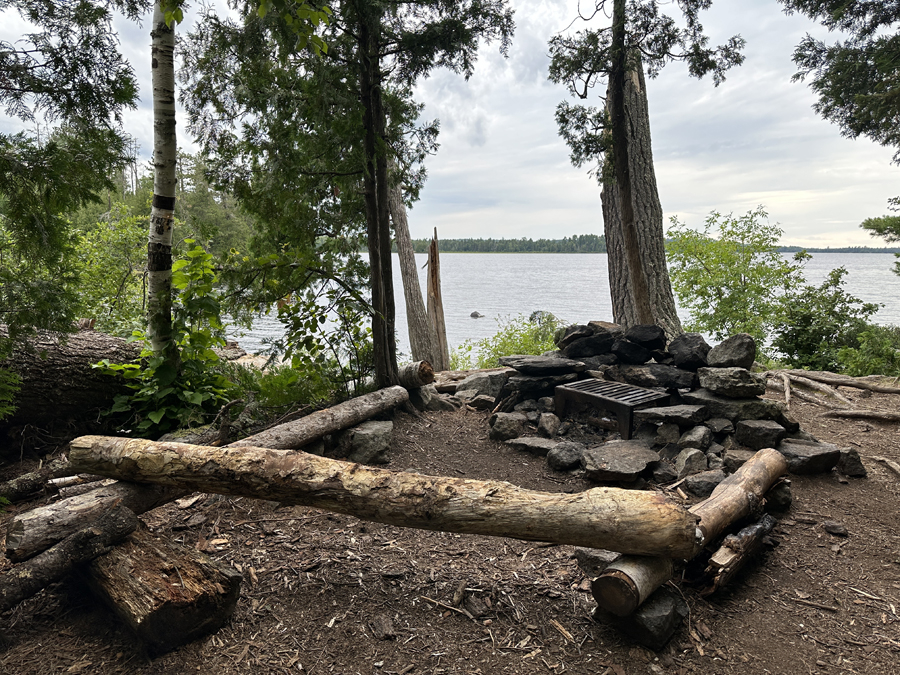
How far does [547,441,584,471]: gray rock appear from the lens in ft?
16.3

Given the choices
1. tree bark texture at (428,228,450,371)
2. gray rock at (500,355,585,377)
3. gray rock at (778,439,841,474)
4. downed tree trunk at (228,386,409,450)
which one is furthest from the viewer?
tree bark texture at (428,228,450,371)

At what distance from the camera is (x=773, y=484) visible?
13.0ft

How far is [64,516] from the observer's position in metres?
2.90

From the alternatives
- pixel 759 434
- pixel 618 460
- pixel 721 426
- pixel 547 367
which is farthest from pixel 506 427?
pixel 759 434

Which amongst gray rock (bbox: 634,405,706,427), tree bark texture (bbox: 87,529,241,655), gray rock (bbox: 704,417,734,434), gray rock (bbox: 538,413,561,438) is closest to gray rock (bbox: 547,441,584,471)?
gray rock (bbox: 538,413,561,438)

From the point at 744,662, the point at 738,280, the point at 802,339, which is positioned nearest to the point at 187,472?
the point at 744,662

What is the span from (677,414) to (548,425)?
1.39 metres

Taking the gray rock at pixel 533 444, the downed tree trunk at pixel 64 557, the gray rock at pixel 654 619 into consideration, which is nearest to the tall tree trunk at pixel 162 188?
the downed tree trunk at pixel 64 557

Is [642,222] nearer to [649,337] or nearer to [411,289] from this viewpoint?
[649,337]

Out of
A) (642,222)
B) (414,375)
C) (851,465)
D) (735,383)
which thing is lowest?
(851,465)

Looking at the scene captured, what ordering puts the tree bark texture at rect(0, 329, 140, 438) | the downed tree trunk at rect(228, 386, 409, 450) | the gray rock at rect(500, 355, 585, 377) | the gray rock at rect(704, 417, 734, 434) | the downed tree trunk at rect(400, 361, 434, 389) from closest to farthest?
the downed tree trunk at rect(228, 386, 409, 450), the tree bark texture at rect(0, 329, 140, 438), the gray rock at rect(704, 417, 734, 434), the downed tree trunk at rect(400, 361, 434, 389), the gray rock at rect(500, 355, 585, 377)

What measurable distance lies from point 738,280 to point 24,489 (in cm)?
1512

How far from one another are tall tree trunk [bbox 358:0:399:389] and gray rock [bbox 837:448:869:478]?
4628mm

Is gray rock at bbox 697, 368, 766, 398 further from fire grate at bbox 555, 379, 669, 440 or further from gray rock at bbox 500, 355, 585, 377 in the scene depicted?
gray rock at bbox 500, 355, 585, 377
